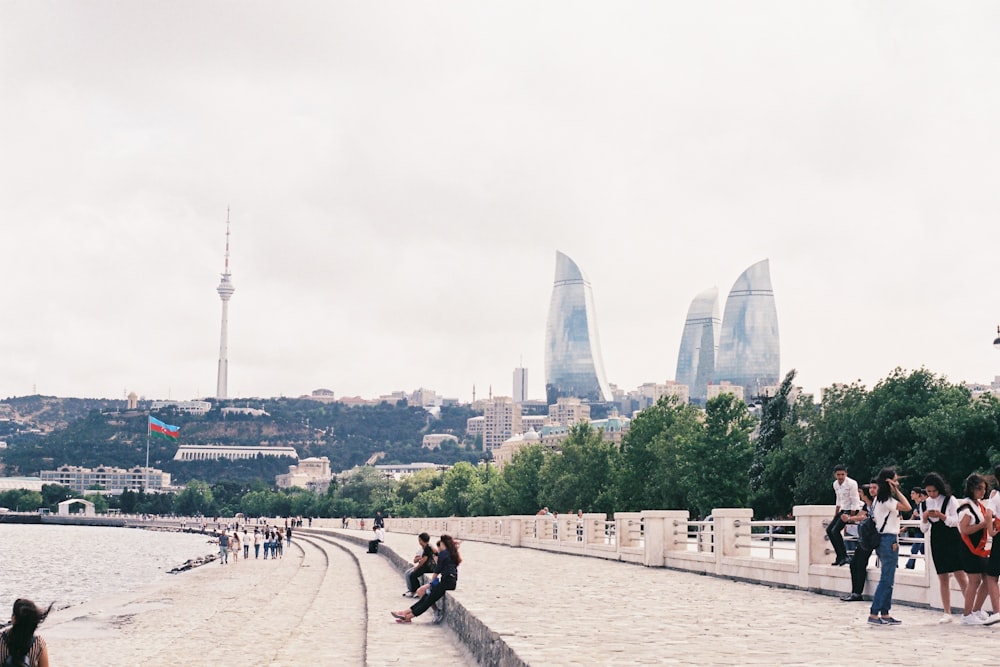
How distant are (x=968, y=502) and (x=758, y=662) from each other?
15.2 ft

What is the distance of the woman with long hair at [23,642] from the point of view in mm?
9125

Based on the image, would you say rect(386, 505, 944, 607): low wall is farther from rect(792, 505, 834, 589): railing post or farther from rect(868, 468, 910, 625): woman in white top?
rect(868, 468, 910, 625): woman in white top

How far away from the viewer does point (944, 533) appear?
44.2 feet

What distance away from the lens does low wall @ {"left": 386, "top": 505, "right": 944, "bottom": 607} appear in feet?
A: 56.4

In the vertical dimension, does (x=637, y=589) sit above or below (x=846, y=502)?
below

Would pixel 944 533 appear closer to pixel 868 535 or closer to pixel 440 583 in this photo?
pixel 868 535

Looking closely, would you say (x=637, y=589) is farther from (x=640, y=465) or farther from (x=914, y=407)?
(x=640, y=465)

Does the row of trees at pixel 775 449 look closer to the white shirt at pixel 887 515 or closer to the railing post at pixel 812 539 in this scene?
the railing post at pixel 812 539

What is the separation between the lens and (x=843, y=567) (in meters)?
17.7

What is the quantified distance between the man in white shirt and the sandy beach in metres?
5.79

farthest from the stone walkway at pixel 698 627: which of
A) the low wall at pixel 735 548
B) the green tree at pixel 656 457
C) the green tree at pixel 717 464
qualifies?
the green tree at pixel 656 457

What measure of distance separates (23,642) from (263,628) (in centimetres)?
1474

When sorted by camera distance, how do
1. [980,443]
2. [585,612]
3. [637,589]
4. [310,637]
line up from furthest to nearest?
[980,443] → [637,589] → [310,637] → [585,612]


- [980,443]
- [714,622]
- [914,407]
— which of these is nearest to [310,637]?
[714,622]
